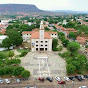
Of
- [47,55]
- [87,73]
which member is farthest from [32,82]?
[47,55]

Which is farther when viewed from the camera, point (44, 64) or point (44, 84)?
point (44, 64)

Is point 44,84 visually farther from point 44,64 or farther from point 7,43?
point 7,43

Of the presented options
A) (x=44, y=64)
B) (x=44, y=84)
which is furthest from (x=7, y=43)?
(x=44, y=84)

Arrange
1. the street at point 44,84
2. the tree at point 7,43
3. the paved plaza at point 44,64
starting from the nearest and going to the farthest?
the street at point 44,84 → the paved plaza at point 44,64 → the tree at point 7,43

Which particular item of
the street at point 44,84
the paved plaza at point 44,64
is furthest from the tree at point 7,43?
the street at point 44,84

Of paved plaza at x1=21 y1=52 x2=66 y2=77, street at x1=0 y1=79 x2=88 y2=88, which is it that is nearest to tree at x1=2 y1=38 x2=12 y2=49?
paved plaza at x1=21 y1=52 x2=66 y2=77

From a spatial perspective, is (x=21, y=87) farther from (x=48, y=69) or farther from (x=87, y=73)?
(x=87, y=73)

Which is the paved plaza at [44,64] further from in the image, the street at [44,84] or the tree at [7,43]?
the tree at [7,43]

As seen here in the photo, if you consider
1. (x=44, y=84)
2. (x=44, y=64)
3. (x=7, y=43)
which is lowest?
(x=44, y=84)

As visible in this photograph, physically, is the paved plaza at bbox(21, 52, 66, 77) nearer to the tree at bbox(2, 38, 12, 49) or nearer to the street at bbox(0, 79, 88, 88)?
the street at bbox(0, 79, 88, 88)
